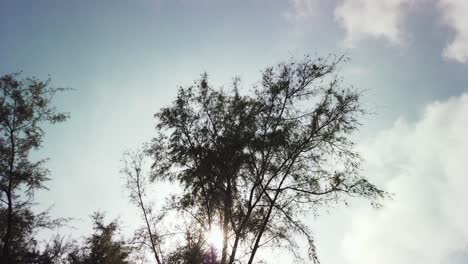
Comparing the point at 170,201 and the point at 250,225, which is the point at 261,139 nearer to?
the point at 250,225

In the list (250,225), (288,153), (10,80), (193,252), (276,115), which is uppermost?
(10,80)

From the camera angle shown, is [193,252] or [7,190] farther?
Result: [7,190]

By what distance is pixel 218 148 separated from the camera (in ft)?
39.6

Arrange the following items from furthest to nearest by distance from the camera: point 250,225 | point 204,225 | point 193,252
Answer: point 204,225 < point 250,225 < point 193,252

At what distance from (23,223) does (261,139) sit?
10.9 meters

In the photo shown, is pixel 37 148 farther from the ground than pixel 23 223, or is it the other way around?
pixel 37 148

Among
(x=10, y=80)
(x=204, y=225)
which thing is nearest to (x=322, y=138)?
(x=204, y=225)

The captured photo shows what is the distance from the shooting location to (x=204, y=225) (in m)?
12.2

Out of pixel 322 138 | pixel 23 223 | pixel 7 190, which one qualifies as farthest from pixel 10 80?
pixel 322 138

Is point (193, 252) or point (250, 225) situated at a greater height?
point (250, 225)

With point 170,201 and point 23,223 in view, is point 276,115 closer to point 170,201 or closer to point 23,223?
point 170,201

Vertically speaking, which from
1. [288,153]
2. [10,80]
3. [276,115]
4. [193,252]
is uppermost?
[10,80]

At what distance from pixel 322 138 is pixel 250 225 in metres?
4.54

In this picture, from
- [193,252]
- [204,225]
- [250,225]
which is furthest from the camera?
[204,225]
